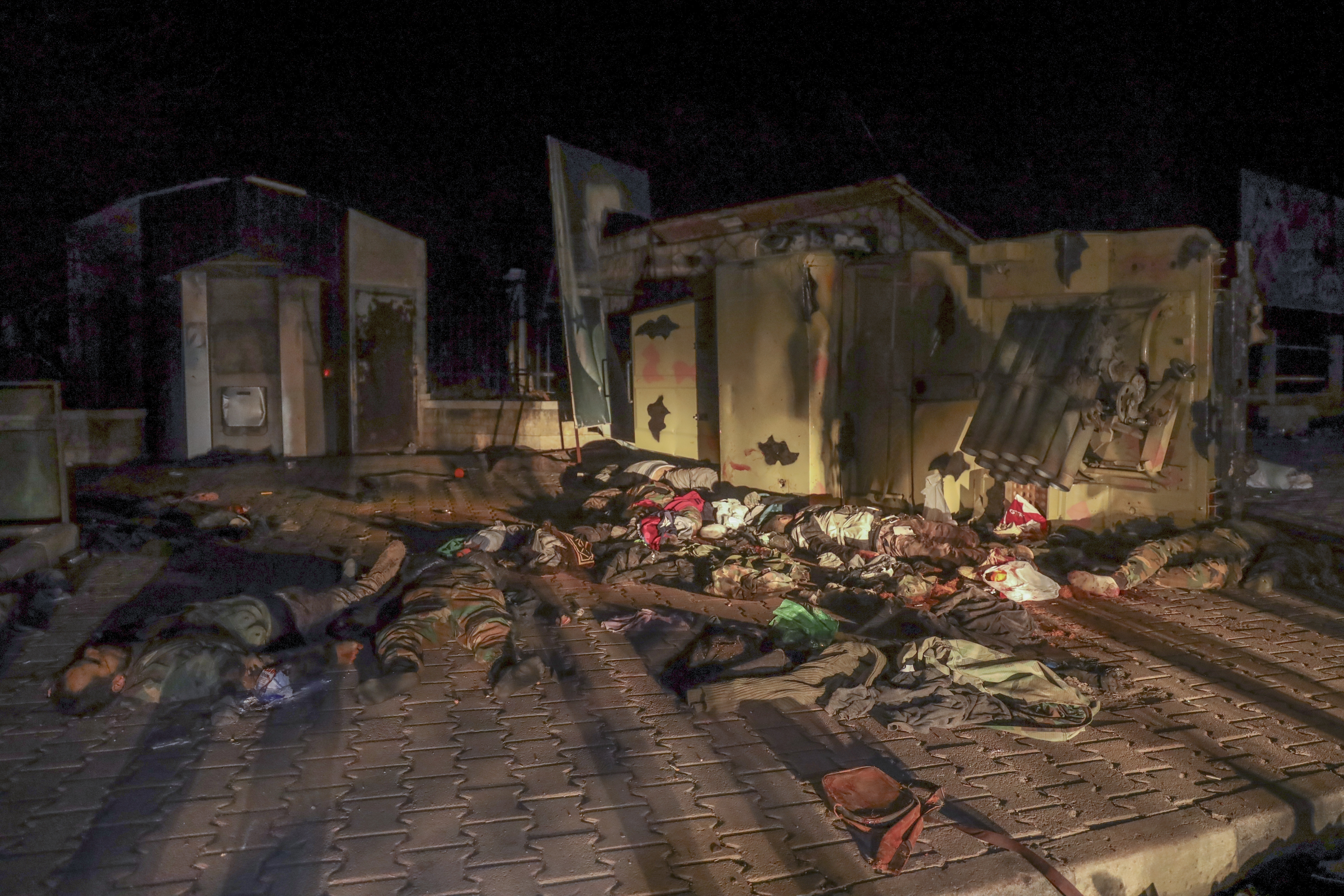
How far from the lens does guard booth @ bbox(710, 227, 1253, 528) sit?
690 centimetres

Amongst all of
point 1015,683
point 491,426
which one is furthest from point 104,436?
point 1015,683

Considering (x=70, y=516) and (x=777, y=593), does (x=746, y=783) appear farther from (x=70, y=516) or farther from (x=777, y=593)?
(x=70, y=516)

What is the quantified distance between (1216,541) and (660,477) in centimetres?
509

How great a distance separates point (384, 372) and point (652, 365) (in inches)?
174

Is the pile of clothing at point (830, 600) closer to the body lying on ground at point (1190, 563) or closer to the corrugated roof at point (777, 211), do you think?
the body lying on ground at point (1190, 563)

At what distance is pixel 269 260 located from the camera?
41.2ft

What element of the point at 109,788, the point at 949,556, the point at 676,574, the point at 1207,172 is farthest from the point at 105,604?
the point at 1207,172

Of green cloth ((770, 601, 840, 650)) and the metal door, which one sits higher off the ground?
the metal door

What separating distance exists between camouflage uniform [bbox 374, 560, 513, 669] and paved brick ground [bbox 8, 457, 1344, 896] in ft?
0.43

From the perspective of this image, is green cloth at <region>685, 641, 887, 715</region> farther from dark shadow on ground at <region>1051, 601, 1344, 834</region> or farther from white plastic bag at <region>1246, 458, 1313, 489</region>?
white plastic bag at <region>1246, 458, 1313, 489</region>

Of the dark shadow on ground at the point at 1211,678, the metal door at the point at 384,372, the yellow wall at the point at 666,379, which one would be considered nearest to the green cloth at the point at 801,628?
the dark shadow on ground at the point at 1211,678

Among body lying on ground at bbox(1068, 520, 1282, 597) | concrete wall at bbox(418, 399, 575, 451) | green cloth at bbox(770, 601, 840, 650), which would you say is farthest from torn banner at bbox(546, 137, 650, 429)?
body lying on ground at bbox(1068, 520, 1282, 597)

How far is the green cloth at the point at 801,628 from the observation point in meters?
4.79

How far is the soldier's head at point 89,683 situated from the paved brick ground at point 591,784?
0.27 feet
